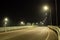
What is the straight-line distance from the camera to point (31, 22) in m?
121

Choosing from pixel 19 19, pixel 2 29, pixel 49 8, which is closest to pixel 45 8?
pixel 49 8

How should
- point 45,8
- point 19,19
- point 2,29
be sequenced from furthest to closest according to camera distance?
A: point 19,19
point 45,8
point 2,29

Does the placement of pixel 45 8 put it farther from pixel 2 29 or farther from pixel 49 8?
pixel 2 29

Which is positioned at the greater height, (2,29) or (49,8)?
(49,8)

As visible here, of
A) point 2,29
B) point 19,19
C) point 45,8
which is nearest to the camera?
point 2,29

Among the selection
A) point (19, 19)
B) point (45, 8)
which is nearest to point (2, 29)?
point (45, 8)

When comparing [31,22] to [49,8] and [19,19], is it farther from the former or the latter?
[49,8]

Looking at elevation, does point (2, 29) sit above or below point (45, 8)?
below

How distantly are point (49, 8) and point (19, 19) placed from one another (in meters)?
77.2

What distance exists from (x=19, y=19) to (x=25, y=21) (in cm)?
→ 733

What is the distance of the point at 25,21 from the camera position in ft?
408

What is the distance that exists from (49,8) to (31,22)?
78.6 metres

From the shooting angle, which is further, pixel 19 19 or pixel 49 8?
pixel 19 19

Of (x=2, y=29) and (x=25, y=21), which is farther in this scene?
(x=25, y=21)
